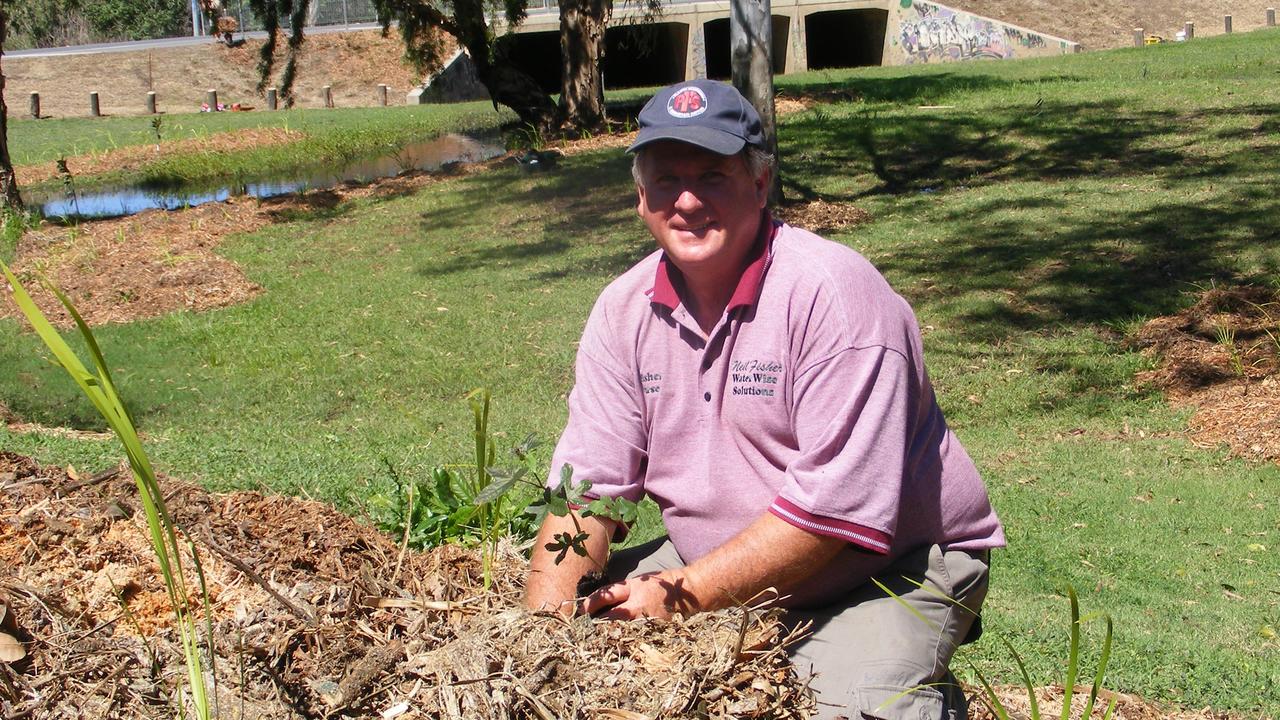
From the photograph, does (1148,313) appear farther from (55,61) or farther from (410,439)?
(55,61)

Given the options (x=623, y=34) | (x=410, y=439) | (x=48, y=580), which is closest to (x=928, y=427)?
(x=48, y=580)

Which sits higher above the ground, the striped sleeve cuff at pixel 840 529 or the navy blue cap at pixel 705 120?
the navy blue cap at pixel 705 120

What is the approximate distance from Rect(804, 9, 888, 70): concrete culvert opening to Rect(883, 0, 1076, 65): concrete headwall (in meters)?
0.94

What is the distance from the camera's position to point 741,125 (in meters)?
2.66

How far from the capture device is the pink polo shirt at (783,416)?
2.46m

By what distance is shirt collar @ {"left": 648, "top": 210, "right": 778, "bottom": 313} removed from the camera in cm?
266

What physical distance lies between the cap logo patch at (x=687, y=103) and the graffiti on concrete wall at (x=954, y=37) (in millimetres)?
32817

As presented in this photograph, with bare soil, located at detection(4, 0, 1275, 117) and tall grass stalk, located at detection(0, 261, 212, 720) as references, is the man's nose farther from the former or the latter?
bare soil, located at detection(4, 0, 1275, 117)

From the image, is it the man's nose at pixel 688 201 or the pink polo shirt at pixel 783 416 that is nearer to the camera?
the pink polo shirt at pixel 783 416

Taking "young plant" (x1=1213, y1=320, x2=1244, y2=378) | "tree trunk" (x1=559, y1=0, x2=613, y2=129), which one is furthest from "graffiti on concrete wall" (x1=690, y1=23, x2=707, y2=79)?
"young plant" (x1=1213, y1=320, x2=1244, y2=378)

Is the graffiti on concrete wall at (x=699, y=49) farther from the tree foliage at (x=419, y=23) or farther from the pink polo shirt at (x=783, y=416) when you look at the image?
the pink polo shirt at (x=783, y=416)

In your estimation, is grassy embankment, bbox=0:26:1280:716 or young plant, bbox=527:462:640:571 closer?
young plant, bbox=527:462:640:571

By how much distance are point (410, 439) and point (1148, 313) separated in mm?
4855

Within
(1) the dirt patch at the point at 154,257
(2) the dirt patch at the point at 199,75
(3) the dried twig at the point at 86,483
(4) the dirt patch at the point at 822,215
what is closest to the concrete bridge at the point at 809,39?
(2) the dirt patch at the point at 199,75
